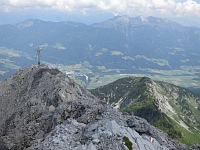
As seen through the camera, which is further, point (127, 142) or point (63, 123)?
point (63, 123)

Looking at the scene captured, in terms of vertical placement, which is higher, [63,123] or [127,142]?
[127,142]

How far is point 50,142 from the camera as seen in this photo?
1385 inches

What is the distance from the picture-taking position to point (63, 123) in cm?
4309

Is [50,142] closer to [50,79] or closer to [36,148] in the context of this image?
[36,148]

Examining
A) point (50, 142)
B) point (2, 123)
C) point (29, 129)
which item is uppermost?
point (50, 142)

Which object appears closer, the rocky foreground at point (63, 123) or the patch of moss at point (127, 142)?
the patch of moss at point (127, 142)

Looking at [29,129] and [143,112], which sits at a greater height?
[29,129]

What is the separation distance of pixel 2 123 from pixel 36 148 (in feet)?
150

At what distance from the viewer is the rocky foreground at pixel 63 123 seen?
115ft

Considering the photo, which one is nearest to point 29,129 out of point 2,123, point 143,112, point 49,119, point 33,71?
point 49,119

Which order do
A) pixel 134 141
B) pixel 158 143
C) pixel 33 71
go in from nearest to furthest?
pixel 134 141 < pixel 158 143 < pixel 33 71

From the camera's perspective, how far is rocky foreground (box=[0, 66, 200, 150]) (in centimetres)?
3519

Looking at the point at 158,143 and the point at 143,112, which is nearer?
the point at 158,143

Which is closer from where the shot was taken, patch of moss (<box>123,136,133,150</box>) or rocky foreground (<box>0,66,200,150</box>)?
patch of moss (<box>123,136,133,150</box>)
